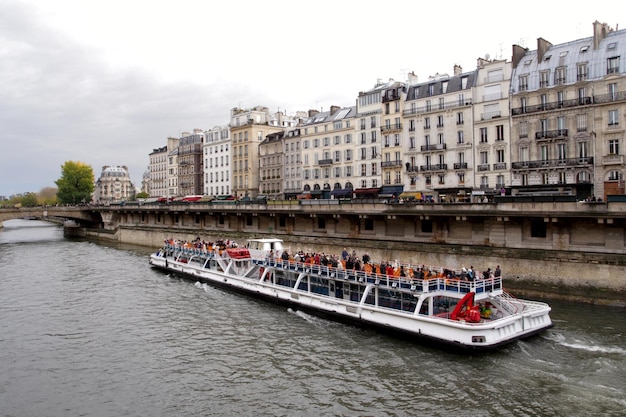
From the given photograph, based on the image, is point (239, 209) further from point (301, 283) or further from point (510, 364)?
point (510, 364)

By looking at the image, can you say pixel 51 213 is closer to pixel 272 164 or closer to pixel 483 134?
pixel 272 164

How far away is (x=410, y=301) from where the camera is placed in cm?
2420

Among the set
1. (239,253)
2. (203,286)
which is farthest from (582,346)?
(203,286)

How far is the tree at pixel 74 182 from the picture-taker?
12669 cm

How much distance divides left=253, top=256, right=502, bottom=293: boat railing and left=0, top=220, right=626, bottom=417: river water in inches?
95.4

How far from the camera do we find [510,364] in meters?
20.0

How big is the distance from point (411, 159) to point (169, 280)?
2985 centimetres

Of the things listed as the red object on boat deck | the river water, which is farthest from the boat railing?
the red object on boat deck

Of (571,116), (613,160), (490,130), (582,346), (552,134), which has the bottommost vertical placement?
(582,346)

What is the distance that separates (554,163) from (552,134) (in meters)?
2.55

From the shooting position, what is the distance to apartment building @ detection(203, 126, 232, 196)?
9212 cm

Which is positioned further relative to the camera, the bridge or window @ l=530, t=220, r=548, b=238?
the bridge

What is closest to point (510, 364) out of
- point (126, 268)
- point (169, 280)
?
point (169, 280)

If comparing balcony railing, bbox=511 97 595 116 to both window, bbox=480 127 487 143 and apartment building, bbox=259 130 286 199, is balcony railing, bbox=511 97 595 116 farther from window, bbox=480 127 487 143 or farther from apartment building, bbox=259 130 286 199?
apartment building, bbox=259 130 286 199
